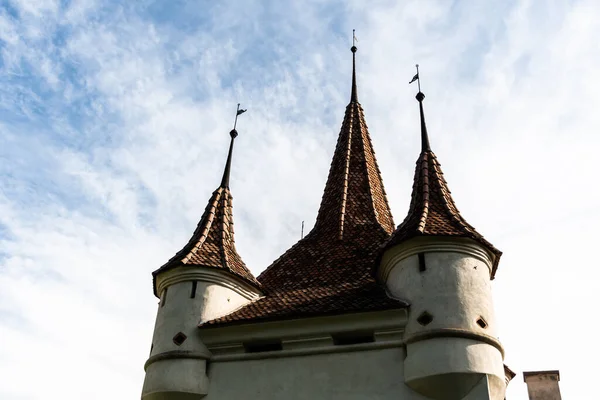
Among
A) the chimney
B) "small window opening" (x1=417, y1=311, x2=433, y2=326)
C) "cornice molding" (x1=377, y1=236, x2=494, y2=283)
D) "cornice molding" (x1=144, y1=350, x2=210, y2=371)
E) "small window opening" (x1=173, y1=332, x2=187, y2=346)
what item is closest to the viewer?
"small window opening" (x1=417, y1=311, x2=433, y2=326)

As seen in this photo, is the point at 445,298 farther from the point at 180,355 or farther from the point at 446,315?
the point at 180,355

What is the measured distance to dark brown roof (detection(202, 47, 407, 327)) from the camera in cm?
1347

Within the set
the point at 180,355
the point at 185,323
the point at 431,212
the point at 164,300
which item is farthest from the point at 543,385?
the point at 164,300

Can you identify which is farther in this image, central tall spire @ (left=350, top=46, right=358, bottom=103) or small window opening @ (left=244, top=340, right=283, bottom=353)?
central tall spire @ (left=350, top=46, right=358, bottom=103)

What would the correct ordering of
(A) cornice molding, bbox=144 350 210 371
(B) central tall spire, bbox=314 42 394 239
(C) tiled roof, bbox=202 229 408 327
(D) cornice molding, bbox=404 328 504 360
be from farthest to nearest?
1. (B) central tall spire, bbox=314 42 394 239
2. (A) cornice molding, bbox=144 350 210 371
3. (C) tiled roof, bbox=202 229 408 327
4. (D) cornice molding, bbox=404 328 504 360

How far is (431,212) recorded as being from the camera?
45.9ft

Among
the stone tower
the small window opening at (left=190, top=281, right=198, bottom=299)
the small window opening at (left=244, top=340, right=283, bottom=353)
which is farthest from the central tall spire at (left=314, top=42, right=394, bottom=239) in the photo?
the small window opening at (left=244, top=340, right=283, bottom=353)

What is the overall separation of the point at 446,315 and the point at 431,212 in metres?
2.55

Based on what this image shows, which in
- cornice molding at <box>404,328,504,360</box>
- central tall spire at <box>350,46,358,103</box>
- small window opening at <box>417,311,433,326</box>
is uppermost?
central tall spire at <box>350,46,358,103</box>

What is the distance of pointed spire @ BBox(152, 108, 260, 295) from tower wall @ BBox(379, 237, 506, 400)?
338 cm

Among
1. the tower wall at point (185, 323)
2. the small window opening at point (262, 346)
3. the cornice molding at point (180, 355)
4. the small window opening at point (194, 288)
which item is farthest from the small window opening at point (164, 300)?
the small window opening at point (262, 346)

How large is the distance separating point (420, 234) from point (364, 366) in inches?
104

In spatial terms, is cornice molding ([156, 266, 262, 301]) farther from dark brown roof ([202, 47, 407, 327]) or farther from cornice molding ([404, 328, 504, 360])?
cornice molding ([404, 328, 504, 360])

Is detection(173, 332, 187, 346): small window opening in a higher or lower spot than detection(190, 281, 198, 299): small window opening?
lower
